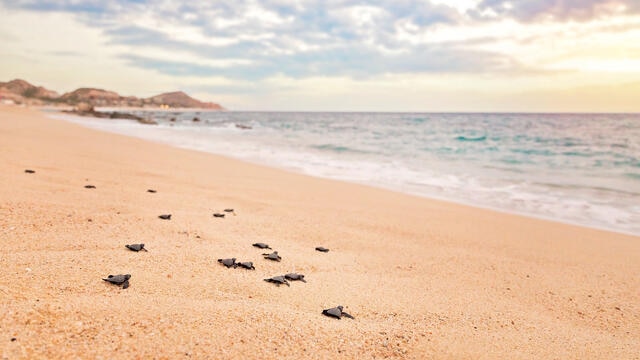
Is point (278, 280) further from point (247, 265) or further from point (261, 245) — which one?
point (261, 245)

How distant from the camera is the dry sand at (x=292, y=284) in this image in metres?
2.45

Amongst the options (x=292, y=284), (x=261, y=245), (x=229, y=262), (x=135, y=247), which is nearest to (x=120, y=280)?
(x=135, y=247)

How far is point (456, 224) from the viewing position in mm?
6543

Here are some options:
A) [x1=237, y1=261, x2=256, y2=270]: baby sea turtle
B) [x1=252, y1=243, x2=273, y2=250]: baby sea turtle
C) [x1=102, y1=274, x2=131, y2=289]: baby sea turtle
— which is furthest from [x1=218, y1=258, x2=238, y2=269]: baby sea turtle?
[x1=102, y1=274, x2=131, y2=289]: baby sea turtle

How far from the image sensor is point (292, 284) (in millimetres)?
3506

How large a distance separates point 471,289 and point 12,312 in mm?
3457

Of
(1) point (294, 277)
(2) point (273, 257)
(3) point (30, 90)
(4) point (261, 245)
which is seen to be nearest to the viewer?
(1) point (294, 277)

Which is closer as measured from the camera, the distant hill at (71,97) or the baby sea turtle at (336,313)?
the baby sea turtle at (336,313)

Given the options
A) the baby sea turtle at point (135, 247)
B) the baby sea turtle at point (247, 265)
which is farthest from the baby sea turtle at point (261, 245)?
the baby sea turtle at point (135, 247)

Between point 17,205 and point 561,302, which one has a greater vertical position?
point 17,205

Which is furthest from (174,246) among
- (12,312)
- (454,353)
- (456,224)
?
(456,224)

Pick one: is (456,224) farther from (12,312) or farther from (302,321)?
(12,312)

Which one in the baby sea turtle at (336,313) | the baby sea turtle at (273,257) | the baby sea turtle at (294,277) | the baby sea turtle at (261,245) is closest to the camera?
the baby sea turtle at (336,313)

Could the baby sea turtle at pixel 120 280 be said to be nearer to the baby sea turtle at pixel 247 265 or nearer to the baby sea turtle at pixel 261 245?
the baby sea turtle at pixel 247 265
